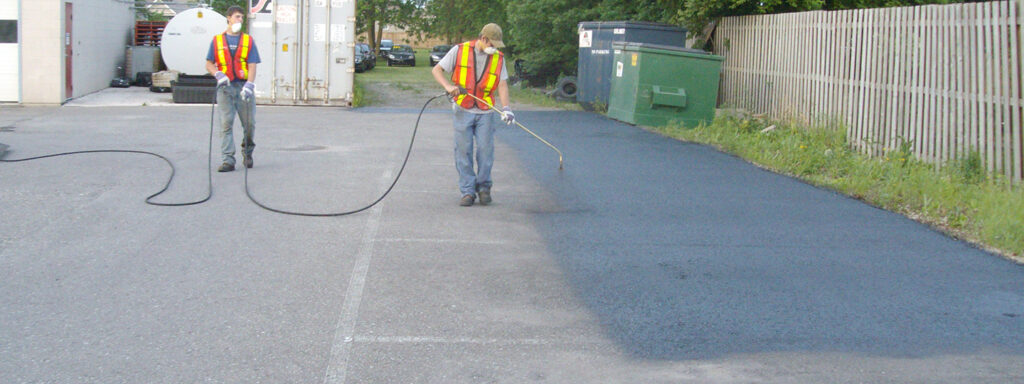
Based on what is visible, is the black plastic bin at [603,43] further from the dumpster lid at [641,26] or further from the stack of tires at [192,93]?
the stack of tires at [192,93]

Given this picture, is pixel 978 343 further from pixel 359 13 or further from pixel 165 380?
pixel 359 13

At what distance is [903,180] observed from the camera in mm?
10766

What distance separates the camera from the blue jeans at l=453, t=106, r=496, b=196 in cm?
926

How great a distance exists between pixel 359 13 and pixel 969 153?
174 ft

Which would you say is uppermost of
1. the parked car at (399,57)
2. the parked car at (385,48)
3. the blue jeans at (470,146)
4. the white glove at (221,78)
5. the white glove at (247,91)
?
the parked car at (385,48)

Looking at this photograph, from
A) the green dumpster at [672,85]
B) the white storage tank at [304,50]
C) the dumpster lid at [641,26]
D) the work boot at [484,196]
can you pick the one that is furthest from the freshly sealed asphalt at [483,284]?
the white storage tank at [304,50]

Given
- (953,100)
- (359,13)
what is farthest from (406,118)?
(359,13)

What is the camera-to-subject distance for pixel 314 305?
19.2 feet

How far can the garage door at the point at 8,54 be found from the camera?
19641 mm

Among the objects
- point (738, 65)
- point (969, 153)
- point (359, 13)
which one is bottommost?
point (969, 153)

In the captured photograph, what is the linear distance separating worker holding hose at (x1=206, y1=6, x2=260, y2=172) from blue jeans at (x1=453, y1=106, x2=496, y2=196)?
2.85m

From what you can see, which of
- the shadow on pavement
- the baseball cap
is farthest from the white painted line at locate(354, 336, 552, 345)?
the baseball cap

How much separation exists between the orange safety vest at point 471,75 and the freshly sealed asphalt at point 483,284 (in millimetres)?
956

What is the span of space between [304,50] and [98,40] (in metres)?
6.02
